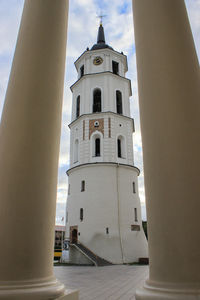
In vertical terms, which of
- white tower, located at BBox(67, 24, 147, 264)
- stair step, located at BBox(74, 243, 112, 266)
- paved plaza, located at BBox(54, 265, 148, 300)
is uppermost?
white tower, located at BBox(67, 24, 147, 264)

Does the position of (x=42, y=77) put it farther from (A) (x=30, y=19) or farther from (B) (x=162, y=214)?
(B) (x=162, y=214)

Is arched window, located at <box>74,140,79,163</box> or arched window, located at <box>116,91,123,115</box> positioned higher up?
arched window, located at <box>116,91,123,115</box>

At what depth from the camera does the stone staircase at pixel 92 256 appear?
2209cm

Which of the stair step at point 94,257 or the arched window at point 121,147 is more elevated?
the arched window at point 121,147

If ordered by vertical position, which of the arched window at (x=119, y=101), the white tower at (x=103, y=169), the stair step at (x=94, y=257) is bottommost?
the stair step at (x=94, y=257)

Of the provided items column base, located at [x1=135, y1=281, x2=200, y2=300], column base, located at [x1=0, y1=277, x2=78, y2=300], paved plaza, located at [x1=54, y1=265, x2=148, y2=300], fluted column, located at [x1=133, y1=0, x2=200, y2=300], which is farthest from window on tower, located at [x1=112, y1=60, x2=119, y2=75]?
column base, located at [x1=135, y1=281, x2=200, y2=300]

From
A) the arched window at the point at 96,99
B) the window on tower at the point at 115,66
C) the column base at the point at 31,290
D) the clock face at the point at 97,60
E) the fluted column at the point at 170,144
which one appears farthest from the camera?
the window on tower at the point at 115,66

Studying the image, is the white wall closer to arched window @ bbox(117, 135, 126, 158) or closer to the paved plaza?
arched window @ bbox(117, 135, 126, 158)

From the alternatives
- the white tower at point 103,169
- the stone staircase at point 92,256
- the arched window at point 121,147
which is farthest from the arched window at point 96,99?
the stone staircase at point 92,256

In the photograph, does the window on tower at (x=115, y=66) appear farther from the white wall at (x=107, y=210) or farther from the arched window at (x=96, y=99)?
the white wall at (x=107, y=210)

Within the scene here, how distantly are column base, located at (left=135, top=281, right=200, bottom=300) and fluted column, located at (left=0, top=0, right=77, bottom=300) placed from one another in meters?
1.39

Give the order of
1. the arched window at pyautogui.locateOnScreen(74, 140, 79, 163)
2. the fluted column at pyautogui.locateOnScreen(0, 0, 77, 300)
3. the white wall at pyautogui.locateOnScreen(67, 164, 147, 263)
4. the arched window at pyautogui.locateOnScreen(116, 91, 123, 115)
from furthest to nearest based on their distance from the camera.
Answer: the arched window at pyautogui.locateOnScreen(116, 91, 123, 115), the arched window at pyautogui.locateOnScreen(74, 140, 79, 163), the white wall at pyautogui.locateOnScreen(67, 164, 147, 263), the fluted column at pyautogui.locateOnScreen(0, 0, 77, 300)

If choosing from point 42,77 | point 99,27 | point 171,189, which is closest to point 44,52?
point 42,77

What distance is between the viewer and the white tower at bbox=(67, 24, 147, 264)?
24.7 m
